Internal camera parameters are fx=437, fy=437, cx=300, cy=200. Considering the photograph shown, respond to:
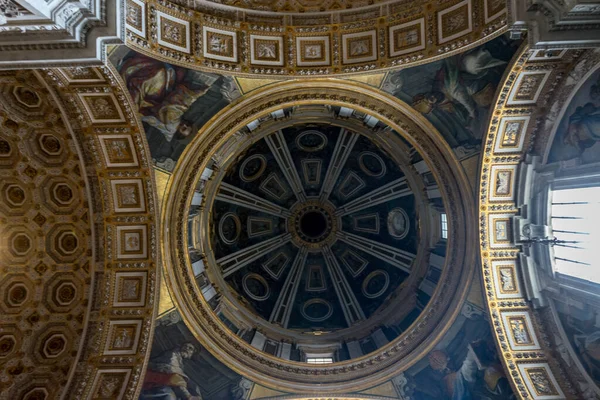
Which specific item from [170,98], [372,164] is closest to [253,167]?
[372,164]

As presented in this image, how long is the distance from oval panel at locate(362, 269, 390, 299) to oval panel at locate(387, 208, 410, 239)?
1.97 metres

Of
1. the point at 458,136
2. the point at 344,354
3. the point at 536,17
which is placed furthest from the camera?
the point at 344,354

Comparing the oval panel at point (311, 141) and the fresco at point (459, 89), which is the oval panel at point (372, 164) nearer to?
the oval panel at point (311, 141)

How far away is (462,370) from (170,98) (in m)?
12.7

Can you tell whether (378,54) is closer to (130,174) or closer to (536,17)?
(536,17)

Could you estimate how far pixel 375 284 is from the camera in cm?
2080

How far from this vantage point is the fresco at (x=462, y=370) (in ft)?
45.6

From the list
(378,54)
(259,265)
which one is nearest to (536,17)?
(378,54)

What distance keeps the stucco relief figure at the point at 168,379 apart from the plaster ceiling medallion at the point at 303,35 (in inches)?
378

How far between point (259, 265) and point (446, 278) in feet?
31.4

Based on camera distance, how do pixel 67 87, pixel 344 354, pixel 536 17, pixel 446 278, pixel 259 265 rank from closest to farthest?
pixel 536 17, pixel 67 87, pixel 446 278, pixel 344 354, pixel 259 265

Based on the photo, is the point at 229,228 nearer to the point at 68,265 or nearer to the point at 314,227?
the point at 314,227

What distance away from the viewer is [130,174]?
14156 millimetres

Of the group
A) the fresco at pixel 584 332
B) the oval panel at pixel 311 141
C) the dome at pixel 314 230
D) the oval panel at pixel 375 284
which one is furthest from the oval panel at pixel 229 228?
the fresco at pixel 584 332
